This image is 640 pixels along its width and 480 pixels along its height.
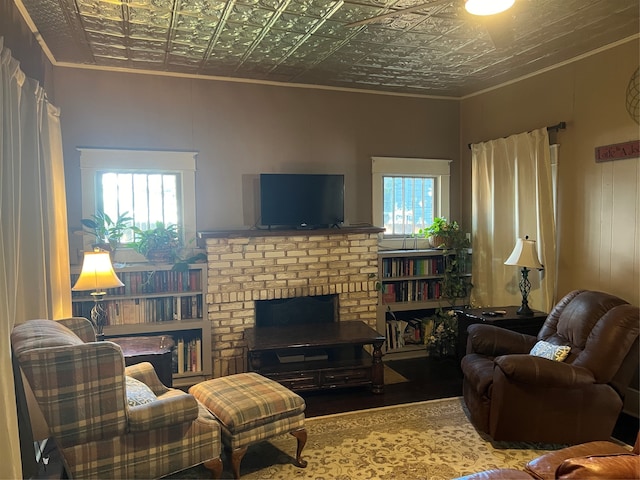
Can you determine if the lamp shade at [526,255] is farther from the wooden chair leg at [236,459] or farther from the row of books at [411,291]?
the wooden chair leg at [236,459]

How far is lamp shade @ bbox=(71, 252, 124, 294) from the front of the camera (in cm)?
331

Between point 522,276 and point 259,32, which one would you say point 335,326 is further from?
point 259,32

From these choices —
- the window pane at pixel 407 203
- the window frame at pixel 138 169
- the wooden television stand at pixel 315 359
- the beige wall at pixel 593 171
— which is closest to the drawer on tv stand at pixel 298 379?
the wooden television stand at pixel 315 359

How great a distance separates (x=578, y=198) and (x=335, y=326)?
2.37 m

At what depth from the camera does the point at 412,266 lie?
5.03m

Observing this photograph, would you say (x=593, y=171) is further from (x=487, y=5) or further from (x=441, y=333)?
(x=487, y=5)

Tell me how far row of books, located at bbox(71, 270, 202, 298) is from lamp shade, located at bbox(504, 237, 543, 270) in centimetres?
283

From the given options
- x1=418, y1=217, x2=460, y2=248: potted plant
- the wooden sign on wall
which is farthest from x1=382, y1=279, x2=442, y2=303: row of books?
the wooden sign on wall

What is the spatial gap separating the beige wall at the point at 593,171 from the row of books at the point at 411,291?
1.28 m

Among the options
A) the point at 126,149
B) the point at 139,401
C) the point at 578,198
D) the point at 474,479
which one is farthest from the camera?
the point at 126,149

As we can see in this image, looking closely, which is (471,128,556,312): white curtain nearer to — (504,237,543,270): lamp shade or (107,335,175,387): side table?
(504,237,543,270): lamp shade

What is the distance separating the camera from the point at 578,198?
3.97m

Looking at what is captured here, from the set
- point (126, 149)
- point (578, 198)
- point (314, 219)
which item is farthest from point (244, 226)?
point (578, 198)

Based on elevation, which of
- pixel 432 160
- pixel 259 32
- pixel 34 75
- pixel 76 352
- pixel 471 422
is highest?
pixel 259 32
